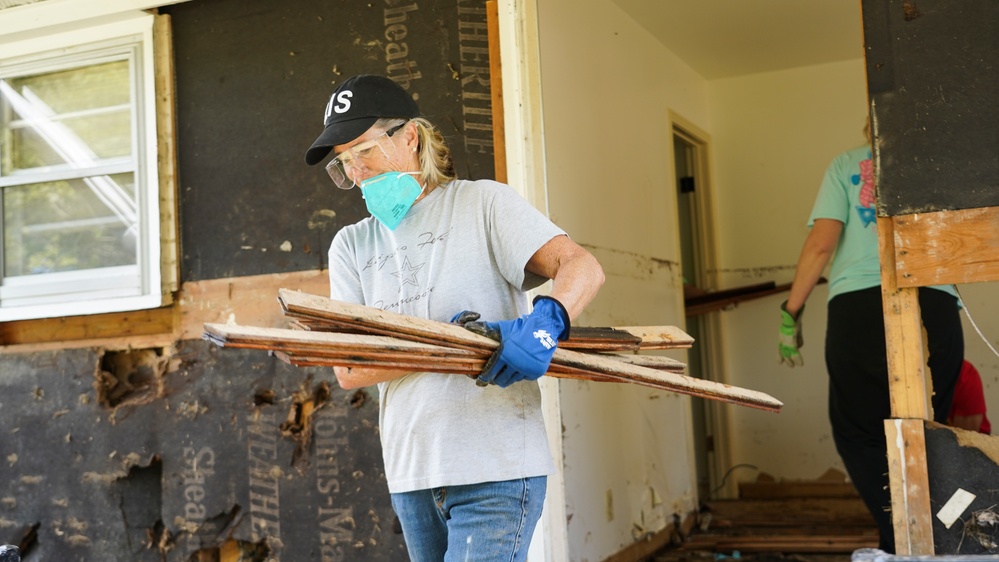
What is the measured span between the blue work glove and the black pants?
1.96 m

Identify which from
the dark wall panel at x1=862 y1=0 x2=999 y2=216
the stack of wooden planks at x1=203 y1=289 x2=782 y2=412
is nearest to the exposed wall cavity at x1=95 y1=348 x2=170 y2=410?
the stack of wooden planks at x1=203 y1=289 x2=782 y2=412

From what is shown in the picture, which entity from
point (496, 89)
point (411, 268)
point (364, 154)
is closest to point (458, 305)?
point (411, 268)

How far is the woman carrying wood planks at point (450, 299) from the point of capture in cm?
190

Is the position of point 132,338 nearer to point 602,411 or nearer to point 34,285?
point 34,285

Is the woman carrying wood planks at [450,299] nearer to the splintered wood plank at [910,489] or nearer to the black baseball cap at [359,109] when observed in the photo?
the black baseball cap at [359,109]

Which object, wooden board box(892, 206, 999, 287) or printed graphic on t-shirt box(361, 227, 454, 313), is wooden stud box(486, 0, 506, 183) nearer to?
wooden board box(892, 206, 999, 287)

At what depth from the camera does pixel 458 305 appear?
201 centimetres

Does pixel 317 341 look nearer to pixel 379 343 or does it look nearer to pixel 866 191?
pixel 379 343

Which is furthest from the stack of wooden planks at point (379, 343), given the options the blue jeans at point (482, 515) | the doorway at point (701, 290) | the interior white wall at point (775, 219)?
the interior white wall at point (775, 219)

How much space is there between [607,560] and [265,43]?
2.53m

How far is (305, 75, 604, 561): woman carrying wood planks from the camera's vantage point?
6.23 ft

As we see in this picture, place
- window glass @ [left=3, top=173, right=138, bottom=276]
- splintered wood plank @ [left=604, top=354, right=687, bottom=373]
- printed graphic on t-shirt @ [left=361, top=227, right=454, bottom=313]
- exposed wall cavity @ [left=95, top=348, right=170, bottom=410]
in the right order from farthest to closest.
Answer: window glass @ [left=3, top=173, right=138, bottom=276] < exposed wall cavity @ [left=95, top=348, right=170, bottom=410] < splintered wood plank @ [left=604, top=354, right=687, bottom=373] < printed graphic on t-shirt @ [left=361, top=227, right=454, bottom=313]

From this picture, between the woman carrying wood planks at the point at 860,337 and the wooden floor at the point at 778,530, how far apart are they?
90 cm

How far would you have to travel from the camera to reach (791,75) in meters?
6.50
